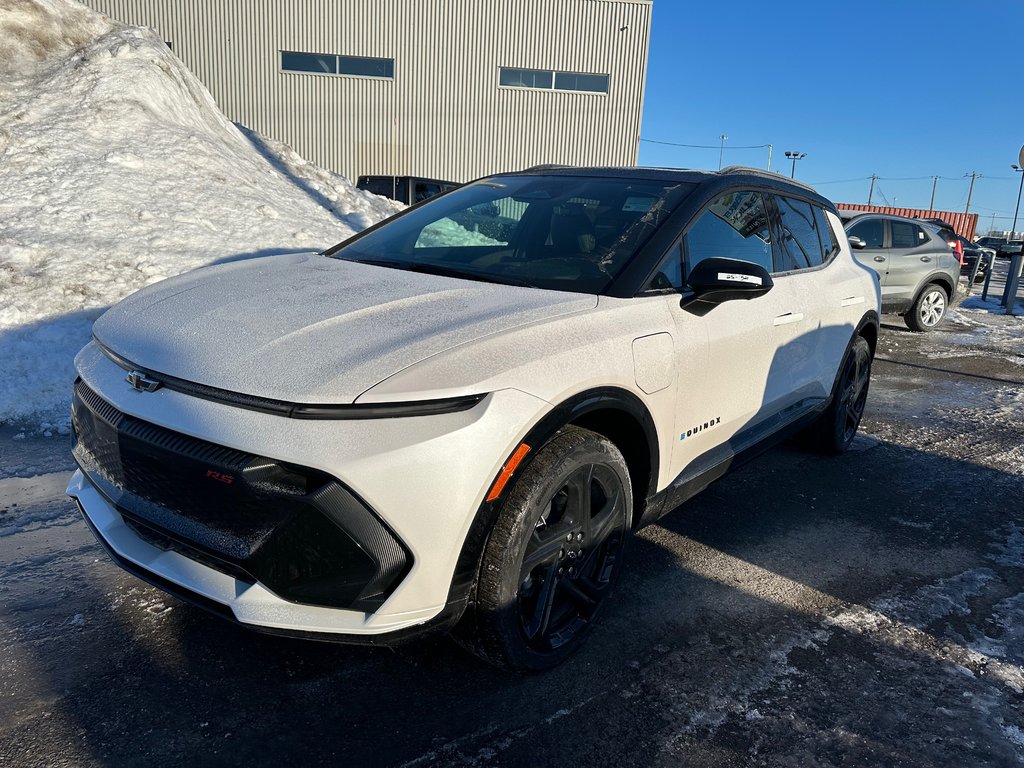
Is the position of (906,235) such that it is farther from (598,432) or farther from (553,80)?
(553,80)

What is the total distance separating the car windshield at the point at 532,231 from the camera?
2.92m

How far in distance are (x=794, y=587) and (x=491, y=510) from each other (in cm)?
184

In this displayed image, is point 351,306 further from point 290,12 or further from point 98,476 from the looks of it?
point 290,12

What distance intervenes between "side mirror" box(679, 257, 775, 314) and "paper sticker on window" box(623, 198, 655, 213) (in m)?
0.40

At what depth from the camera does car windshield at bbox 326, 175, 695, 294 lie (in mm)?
2925

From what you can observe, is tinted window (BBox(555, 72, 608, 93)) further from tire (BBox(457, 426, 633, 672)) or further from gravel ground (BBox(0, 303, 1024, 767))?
tire (BBox(457, 426, 633, 672))

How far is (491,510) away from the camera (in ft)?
6.84

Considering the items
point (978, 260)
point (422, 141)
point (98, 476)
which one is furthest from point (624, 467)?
point (422, 141)

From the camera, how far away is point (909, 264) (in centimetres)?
1077

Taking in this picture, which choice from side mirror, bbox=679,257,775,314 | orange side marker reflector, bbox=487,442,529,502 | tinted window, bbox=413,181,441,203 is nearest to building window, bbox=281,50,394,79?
tinted window, bbox=413,181,441,203

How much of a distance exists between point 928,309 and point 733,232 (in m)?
9.46

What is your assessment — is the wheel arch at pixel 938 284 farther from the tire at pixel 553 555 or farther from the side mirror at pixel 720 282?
the tire at pixel 553 555

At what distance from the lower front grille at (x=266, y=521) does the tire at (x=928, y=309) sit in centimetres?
1120

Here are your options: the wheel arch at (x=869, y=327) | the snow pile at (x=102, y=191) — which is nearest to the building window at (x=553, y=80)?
the snow pile at (x=102, y=191)
